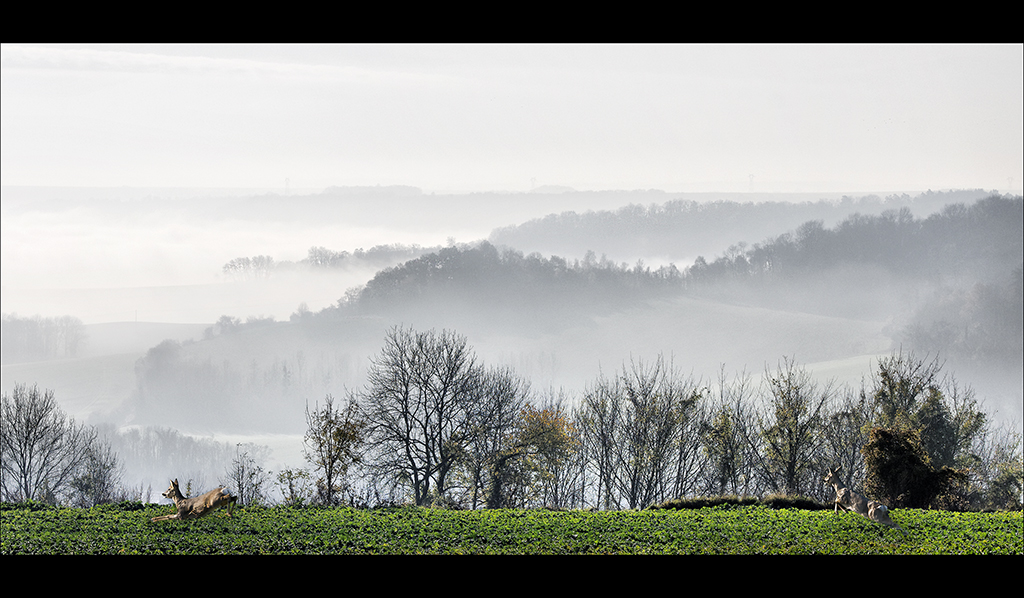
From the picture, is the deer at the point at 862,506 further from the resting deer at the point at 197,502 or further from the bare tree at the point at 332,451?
the bare tree at the point at 332,451

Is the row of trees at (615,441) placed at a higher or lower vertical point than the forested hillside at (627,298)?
lower

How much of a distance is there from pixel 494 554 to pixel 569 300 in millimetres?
49433

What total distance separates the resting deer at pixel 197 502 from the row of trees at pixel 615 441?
7118mm

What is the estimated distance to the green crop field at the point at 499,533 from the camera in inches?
508

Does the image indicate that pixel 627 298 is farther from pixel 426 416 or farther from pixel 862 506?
pixel 862 506

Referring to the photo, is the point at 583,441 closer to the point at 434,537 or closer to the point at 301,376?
the point at 434,537

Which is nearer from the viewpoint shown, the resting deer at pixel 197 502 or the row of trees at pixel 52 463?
the resting deer at pixel 197 502

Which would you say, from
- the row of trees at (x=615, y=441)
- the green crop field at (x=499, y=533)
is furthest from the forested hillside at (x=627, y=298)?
the green crop field at (x=499, y=533)

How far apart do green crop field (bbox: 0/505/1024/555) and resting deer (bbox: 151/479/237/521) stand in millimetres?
278

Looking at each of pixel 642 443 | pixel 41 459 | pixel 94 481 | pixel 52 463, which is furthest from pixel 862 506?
pixel 52 463

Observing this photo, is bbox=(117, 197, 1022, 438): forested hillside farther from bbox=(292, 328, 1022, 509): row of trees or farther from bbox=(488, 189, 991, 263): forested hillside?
bbox=(292, 328, 1022, 509): row of trees

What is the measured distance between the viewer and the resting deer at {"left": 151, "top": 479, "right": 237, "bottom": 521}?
1242 cm

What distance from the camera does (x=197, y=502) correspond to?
12.9 metres

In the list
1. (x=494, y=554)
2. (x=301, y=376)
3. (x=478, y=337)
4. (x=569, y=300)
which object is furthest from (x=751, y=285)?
(x=494, y=554)
